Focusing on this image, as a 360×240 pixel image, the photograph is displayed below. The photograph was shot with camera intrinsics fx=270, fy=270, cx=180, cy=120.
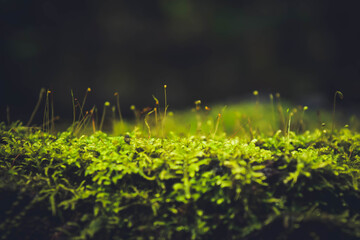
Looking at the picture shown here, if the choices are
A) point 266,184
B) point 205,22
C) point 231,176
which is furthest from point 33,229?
point 205,22

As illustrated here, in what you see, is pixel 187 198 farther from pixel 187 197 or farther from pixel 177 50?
pixel 177 50

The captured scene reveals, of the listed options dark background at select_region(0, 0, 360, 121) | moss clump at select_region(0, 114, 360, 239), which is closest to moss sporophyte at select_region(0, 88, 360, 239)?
moss clump at select_region(0, 114, 360, 239)

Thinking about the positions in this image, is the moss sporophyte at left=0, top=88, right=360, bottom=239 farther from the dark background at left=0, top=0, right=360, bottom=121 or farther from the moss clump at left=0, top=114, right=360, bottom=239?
the dark background at left=0, top=0, right=360, bottom=121

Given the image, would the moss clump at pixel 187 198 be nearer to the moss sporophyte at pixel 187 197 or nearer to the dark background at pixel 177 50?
the moss sporophyte at pixel 187 197

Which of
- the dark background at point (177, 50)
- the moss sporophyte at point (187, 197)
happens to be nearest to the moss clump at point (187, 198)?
the moss sporophyte at point (187, 197)

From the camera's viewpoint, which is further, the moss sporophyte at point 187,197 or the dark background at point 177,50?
the dark background at point 177,50

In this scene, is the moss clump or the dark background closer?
the moss clump

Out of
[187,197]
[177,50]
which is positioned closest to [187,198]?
[187,197]

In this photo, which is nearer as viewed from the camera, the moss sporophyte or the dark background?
the moss sporophyte

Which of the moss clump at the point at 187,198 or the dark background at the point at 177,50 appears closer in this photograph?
the moss clump at the point at 187,198
